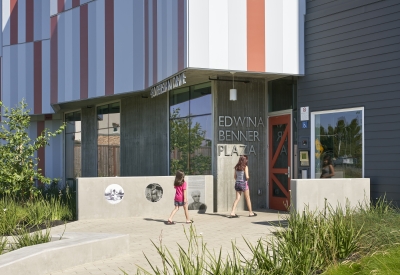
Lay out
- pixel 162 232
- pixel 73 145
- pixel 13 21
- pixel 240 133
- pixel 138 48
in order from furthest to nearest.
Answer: pixel 13 21 < pixel 73 145 < pixel 138 48 < pixel 240 133 < pixel 162 232

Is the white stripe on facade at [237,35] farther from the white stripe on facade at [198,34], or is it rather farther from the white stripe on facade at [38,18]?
the white stripe on facade at [38,18]

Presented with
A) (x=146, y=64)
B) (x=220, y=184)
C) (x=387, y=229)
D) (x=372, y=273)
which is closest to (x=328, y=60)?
(x=220, y=184)

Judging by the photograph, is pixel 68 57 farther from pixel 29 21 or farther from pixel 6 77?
pixel 6 77

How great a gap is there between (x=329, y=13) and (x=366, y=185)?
412 cm

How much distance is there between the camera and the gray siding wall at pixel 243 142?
15.6 metres

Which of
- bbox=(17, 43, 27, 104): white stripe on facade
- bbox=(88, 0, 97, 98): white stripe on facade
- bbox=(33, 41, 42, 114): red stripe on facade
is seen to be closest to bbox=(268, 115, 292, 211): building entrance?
bbox=(88, 0, 97, 98): white stripe on facade

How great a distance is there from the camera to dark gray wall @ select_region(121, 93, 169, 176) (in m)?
18.6

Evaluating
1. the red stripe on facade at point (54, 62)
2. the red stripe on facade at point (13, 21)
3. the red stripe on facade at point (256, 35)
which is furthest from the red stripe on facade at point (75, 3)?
the red stripe on facade at point (256, 35)

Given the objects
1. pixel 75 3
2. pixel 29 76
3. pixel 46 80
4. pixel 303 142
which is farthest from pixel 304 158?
pixel 29 76

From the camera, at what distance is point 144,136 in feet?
65.1

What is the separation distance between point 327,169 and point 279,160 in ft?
6.76

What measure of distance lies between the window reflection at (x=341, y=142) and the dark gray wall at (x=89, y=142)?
11.3 m

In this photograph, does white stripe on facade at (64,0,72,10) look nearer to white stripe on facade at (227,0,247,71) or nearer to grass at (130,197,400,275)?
white stripe on facade at (227,0,247,71)

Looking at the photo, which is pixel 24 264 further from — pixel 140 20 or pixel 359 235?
pixel 140 20
